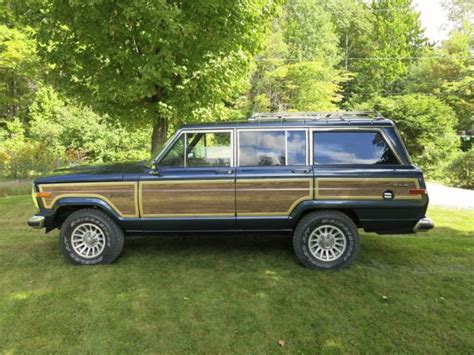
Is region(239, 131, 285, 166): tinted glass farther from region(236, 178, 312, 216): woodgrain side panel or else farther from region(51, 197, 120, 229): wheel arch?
region(51, 197, 120, 229): wheel arch

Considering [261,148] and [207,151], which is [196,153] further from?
[261,148]

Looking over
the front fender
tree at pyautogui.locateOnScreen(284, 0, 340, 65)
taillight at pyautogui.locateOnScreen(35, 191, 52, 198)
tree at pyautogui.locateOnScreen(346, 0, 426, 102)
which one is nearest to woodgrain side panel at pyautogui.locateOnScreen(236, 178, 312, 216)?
the front fender

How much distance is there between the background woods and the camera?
21.0 feet

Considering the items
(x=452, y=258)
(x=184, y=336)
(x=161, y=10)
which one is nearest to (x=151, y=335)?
(x=184, y=336)

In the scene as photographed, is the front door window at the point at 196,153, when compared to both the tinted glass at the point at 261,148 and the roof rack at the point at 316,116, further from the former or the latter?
the roof rack at the point at 316,116

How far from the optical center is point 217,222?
4.64m

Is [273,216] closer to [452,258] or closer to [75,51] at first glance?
[452,258]

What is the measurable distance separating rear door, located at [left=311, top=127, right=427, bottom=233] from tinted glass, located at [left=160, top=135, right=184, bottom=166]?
1.72 m

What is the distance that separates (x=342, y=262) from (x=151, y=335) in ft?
8.33

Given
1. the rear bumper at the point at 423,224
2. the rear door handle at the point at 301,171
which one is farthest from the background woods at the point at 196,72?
the rear bumper at the point at 423,224

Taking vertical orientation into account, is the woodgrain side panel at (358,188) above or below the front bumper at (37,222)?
above

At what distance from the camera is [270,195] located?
4.55 metres

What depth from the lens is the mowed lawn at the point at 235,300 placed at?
3131 mm

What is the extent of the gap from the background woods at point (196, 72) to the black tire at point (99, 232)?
2718mm
